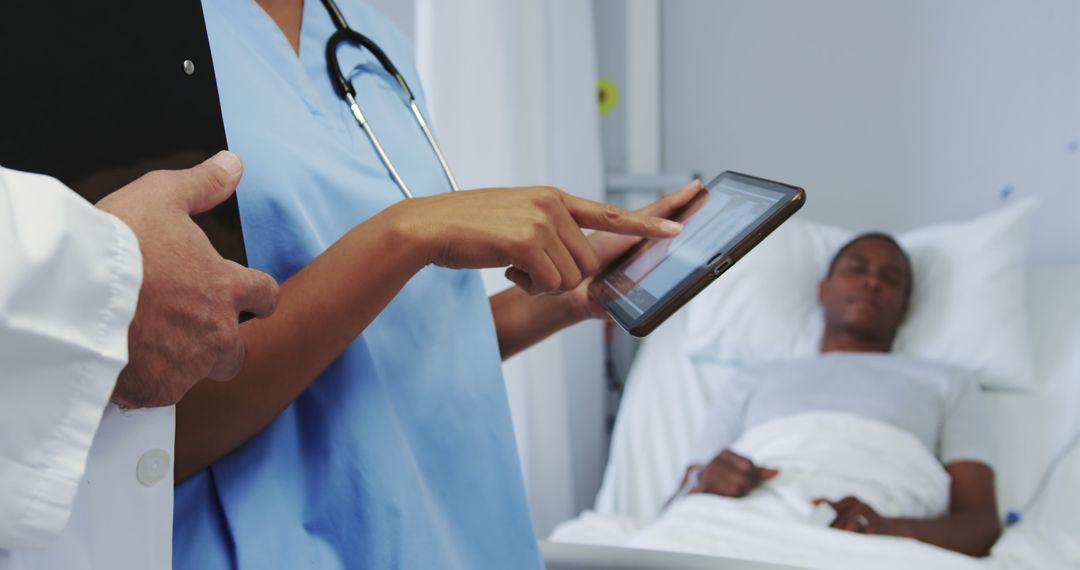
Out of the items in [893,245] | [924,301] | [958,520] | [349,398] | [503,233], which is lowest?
[958,520]

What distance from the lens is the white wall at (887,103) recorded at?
2.07 metres

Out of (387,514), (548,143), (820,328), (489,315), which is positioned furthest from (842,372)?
(387,514)

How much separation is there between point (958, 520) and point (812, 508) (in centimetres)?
26

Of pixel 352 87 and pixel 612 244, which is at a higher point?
pixel 352 87

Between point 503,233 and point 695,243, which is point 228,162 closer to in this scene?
point 503,233

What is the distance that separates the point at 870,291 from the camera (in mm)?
1948

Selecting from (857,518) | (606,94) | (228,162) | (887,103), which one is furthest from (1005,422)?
(228,162)

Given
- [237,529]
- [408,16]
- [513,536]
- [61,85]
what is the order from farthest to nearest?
1. [408,16]
2. [513,536]
3. [237,529]
4. [61,85]

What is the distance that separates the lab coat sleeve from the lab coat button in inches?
3.4

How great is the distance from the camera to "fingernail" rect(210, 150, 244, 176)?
18.4 inches

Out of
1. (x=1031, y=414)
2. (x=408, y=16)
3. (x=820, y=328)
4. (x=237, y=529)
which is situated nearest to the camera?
(x=237, y=529)

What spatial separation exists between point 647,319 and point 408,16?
1.06 m

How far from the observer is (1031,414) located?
1.81 metres

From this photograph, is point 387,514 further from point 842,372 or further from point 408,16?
point 842,372
